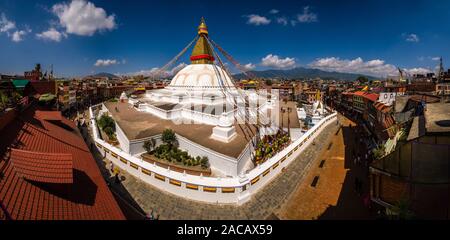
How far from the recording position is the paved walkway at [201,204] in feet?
25.7

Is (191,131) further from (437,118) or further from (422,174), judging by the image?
(437,118)

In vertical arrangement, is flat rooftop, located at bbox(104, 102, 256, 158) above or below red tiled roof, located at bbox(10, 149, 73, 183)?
below

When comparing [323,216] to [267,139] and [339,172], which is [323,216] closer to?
[339,172]

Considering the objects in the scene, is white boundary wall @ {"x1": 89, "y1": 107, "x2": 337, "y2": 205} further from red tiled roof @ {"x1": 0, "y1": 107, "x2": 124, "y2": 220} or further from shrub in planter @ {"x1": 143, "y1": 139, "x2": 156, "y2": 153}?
red tiled roof @ {"x1": 0, "y1": 107, "x2": 124, "y2": 220}

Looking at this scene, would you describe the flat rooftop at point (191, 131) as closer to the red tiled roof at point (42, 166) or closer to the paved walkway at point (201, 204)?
the paved walkway at point (201, 204)

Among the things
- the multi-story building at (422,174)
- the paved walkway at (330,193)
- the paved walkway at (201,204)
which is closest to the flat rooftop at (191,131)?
the paved walkway at (201,204)

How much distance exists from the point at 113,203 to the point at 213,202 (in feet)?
15.0

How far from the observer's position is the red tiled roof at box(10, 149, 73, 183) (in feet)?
13.8

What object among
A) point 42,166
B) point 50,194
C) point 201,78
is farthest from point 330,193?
point 201,78

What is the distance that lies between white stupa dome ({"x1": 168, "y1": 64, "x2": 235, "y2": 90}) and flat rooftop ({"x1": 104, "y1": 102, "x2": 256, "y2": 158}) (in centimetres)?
702

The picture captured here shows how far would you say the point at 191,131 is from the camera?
1402 cm

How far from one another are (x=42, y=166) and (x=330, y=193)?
35.4 feet

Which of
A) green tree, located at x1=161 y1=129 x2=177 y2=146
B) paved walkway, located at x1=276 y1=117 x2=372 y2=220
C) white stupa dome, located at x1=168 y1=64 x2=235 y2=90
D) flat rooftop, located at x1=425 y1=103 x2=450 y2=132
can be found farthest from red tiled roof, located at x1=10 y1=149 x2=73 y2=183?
white stupa dome, located at x1=168 y1=64 x2=235 y2=90
